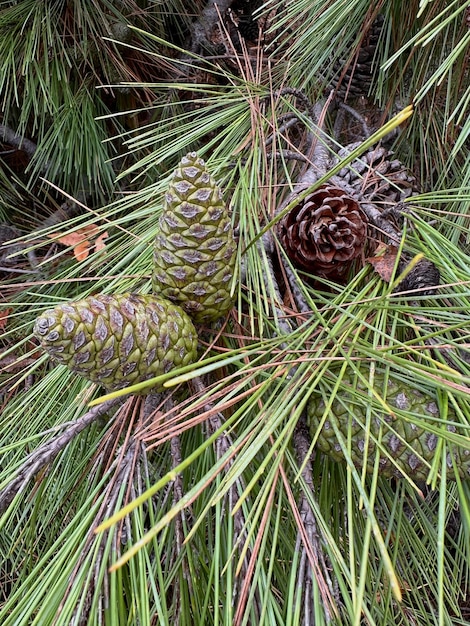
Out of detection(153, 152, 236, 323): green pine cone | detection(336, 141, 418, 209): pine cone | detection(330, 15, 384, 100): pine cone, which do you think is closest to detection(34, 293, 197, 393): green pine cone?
detection(153, 152, 236, 323): green pine cone

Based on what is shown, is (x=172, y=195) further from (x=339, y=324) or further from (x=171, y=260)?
(x=339, y=324)

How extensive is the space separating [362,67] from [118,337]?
77 centimetres

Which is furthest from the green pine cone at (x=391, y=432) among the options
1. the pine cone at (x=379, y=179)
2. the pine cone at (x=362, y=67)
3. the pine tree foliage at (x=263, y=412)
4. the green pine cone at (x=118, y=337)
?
the pine cone at (x=362, y=67)

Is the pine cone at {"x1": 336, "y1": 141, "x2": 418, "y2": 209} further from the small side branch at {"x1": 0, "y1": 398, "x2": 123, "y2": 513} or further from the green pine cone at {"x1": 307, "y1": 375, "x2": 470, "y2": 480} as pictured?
the small side branch at {"x1": 0, "y1": 398, "x2": 123, "y2": 513}

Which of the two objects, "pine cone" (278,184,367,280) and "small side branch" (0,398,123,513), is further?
"pine cone" (278,184,367,280)

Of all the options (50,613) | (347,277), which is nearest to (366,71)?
(347,277)

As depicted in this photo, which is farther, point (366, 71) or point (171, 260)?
point (366, 71)

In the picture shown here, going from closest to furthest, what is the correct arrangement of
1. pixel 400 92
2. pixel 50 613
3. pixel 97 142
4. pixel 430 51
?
1. pixel 50 613
2. pixel 430 51
3. pixel 400 92
4. pixel 97 142

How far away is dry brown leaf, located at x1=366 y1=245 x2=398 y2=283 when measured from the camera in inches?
18.4

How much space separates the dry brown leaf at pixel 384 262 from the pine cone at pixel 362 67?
0.49 meters

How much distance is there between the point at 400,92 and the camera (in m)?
0.88

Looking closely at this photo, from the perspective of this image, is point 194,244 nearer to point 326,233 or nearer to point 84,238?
point 326,233

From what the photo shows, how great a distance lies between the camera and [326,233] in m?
0.52

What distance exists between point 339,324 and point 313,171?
0.88 feet
